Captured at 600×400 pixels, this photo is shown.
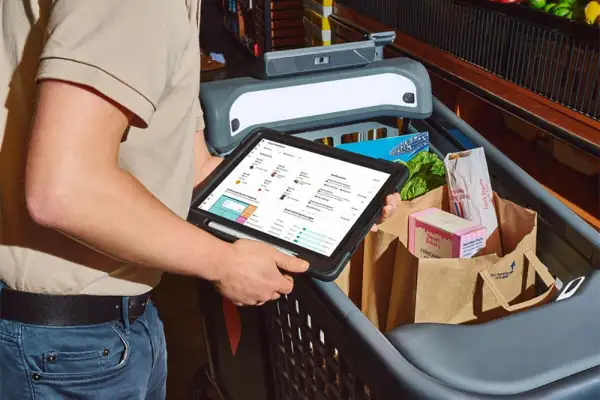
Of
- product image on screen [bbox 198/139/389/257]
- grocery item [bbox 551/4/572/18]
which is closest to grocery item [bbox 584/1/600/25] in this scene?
grocery item [bbox 551/4/572/18]

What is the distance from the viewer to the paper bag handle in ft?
2.61

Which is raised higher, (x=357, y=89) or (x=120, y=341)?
(x=357, y=89)

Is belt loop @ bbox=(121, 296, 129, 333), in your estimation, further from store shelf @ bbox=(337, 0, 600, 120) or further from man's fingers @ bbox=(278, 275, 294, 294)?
store shelf @ bbox=(337, 0, 600, 120)

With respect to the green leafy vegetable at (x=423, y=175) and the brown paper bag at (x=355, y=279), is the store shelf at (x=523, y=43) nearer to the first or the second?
the green leafy vegetable at (x=423, y=175)

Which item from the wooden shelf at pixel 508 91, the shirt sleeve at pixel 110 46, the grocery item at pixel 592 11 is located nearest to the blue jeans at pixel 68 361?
the shirt sleeve at pixel 110 46

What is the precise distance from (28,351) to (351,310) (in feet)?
1.29

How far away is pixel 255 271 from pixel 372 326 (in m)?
0.17

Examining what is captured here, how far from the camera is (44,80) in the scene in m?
0.61

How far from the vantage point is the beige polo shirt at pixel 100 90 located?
61 cm

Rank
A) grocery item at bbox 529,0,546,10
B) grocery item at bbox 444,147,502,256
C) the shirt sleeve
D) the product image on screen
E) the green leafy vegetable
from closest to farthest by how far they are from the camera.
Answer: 1. the shirt sleeve
2. the product image on screen
3. grocery item at bbox 444,147,502,256
4. the green leafy vegetable
5. grocery item at bbox 529,0,546,10

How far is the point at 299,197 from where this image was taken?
970 millimetres

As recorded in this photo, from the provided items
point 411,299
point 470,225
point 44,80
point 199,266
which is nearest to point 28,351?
point 199,266

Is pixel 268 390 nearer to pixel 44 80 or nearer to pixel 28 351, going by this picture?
pixel 28 351

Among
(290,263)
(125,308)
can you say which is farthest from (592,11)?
(125,308)
